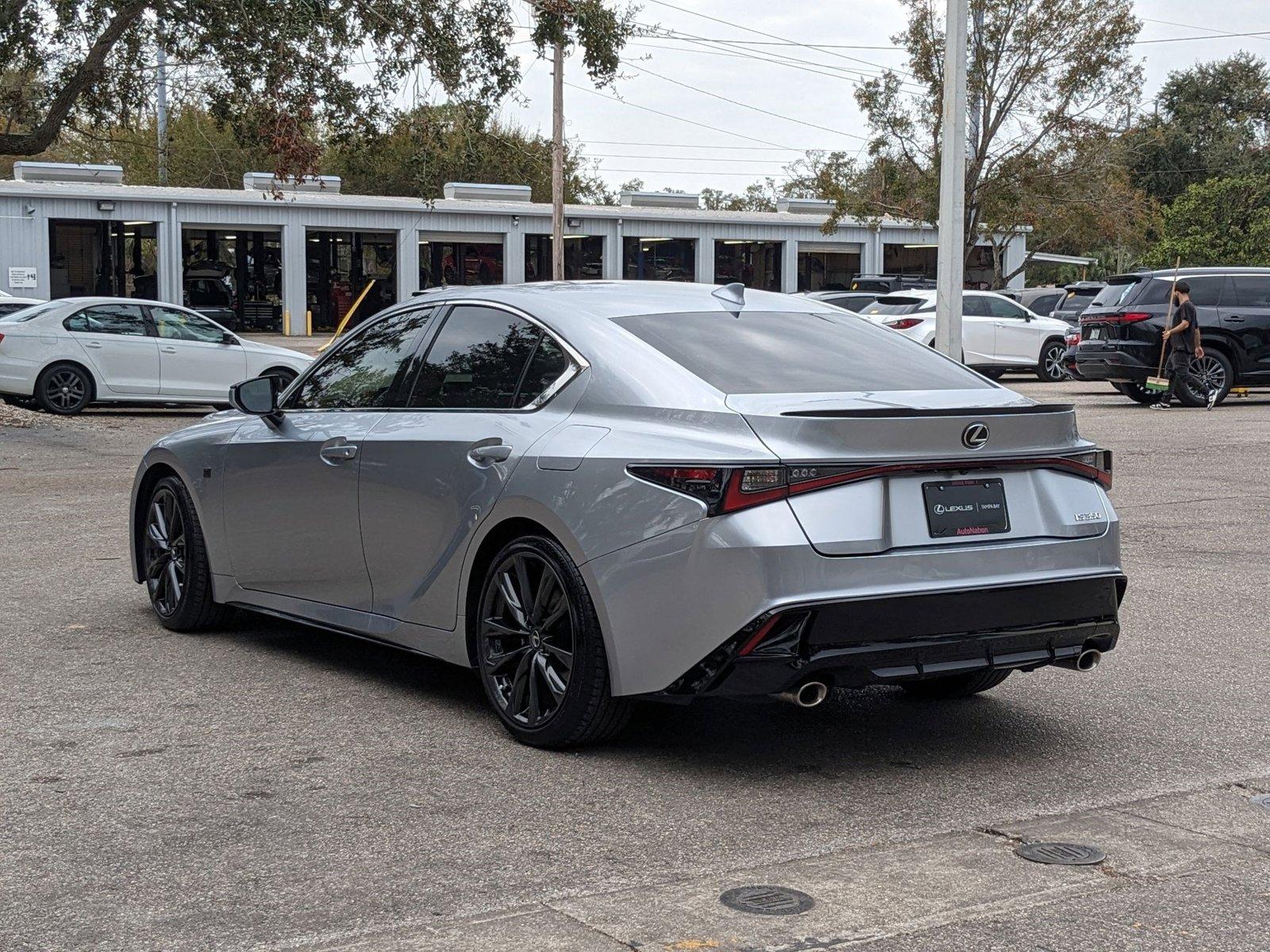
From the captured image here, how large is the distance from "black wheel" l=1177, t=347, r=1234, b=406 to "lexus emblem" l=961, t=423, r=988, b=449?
18.0 metres

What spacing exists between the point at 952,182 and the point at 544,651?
49.8ft

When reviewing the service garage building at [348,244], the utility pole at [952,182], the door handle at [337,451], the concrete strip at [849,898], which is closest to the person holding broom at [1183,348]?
the utility pole at [952,182]

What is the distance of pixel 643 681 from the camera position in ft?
15.5

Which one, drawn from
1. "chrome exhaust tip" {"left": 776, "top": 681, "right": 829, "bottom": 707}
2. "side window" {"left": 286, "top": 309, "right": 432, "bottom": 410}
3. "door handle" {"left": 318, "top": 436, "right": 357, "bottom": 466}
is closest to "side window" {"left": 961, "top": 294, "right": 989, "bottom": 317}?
"side window" {"left": 286, "top": 309, "right": 432, "bottom": 410}

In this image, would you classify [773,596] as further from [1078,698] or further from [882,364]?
[1078,698]

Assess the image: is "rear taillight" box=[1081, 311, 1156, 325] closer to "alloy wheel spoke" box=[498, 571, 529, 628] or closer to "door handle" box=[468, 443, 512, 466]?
"door handle" box=[468, 443, 512, 466]

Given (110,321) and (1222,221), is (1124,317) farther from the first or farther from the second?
(1222,221)

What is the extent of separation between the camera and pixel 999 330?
28.3 meters

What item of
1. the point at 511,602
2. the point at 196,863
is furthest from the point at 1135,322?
the point at 196,863

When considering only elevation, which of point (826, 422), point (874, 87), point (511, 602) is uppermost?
point (874, 87)

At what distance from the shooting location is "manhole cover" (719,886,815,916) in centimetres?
371

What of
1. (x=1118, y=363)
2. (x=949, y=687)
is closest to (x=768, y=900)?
(x=949, y=687)

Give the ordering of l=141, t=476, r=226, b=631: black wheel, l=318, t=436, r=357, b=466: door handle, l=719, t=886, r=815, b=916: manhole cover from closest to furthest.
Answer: l=719, t=886, r=815, b=916: manhole cover < l=318, t=436, r=357, b=466: door handle < l=141, t=476, r=226, b=631: black wheel

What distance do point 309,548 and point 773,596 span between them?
2.43m
